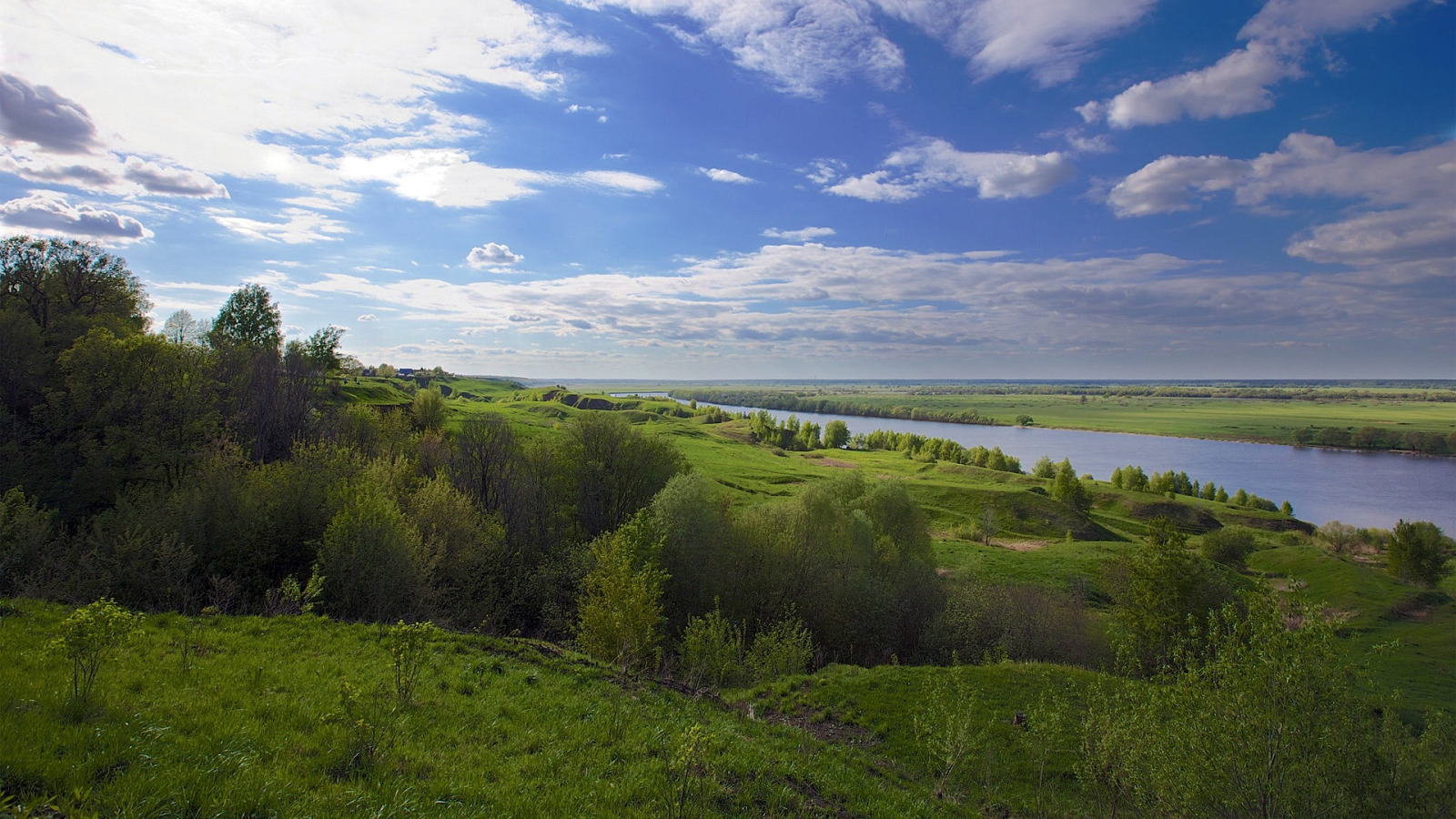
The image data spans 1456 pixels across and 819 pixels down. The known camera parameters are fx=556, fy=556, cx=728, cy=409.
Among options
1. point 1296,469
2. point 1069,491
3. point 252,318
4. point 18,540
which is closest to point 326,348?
point 252,318

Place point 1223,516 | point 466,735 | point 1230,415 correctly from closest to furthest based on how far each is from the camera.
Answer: point 466,735 < point 1223,516 < point 1230,415

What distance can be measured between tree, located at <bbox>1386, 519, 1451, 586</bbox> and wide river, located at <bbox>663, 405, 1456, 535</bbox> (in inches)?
Answer: 986

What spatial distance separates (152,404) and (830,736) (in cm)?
3195

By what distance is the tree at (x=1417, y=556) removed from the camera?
49.6 metres

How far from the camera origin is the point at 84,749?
5945 millimetres

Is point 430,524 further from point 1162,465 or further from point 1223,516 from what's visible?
point 1162,465

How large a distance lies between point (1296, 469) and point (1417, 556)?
267 ft

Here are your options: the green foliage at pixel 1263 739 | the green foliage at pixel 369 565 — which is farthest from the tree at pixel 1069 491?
the green foliage at pixel 369 565

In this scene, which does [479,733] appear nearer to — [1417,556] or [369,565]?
[369,565]

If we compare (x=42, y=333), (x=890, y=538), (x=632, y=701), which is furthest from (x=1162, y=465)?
(x=42, y=333)

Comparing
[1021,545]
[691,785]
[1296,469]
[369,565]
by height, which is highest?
[691,785]

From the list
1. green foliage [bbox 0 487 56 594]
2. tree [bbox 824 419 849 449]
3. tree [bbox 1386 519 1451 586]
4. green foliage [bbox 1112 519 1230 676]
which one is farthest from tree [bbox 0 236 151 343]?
tree [bbox 824 419 849 449]

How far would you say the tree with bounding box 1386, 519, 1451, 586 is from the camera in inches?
1953

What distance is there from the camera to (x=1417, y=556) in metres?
49.7
